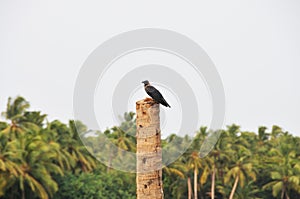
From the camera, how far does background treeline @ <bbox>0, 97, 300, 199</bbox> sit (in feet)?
158

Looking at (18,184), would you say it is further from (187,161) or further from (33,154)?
(187,161)

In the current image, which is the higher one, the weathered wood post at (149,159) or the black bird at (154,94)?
the black bird at (154,94)

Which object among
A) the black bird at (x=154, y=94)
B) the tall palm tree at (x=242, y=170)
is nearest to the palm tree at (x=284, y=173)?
the tall palm tree at (x=242, y=170)

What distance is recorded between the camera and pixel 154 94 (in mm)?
11000

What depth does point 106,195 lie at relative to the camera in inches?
2286

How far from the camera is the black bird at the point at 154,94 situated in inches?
429

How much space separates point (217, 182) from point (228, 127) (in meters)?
5.17

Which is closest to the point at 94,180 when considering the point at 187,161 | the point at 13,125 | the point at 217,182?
the point at 13,125

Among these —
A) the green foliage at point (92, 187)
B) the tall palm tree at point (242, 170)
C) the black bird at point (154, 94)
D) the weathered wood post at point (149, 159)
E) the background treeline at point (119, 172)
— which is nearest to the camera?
the weathered wood post at point (149, 159)

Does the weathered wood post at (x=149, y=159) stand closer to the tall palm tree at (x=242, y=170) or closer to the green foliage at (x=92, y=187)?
the green foliage at (x=92, y=187)

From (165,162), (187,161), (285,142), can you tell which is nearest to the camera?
(165,162)

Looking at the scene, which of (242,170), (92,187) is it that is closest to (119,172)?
(92,187)

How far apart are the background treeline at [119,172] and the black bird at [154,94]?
29.7 metres

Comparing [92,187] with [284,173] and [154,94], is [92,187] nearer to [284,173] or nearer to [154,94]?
[284,173]
